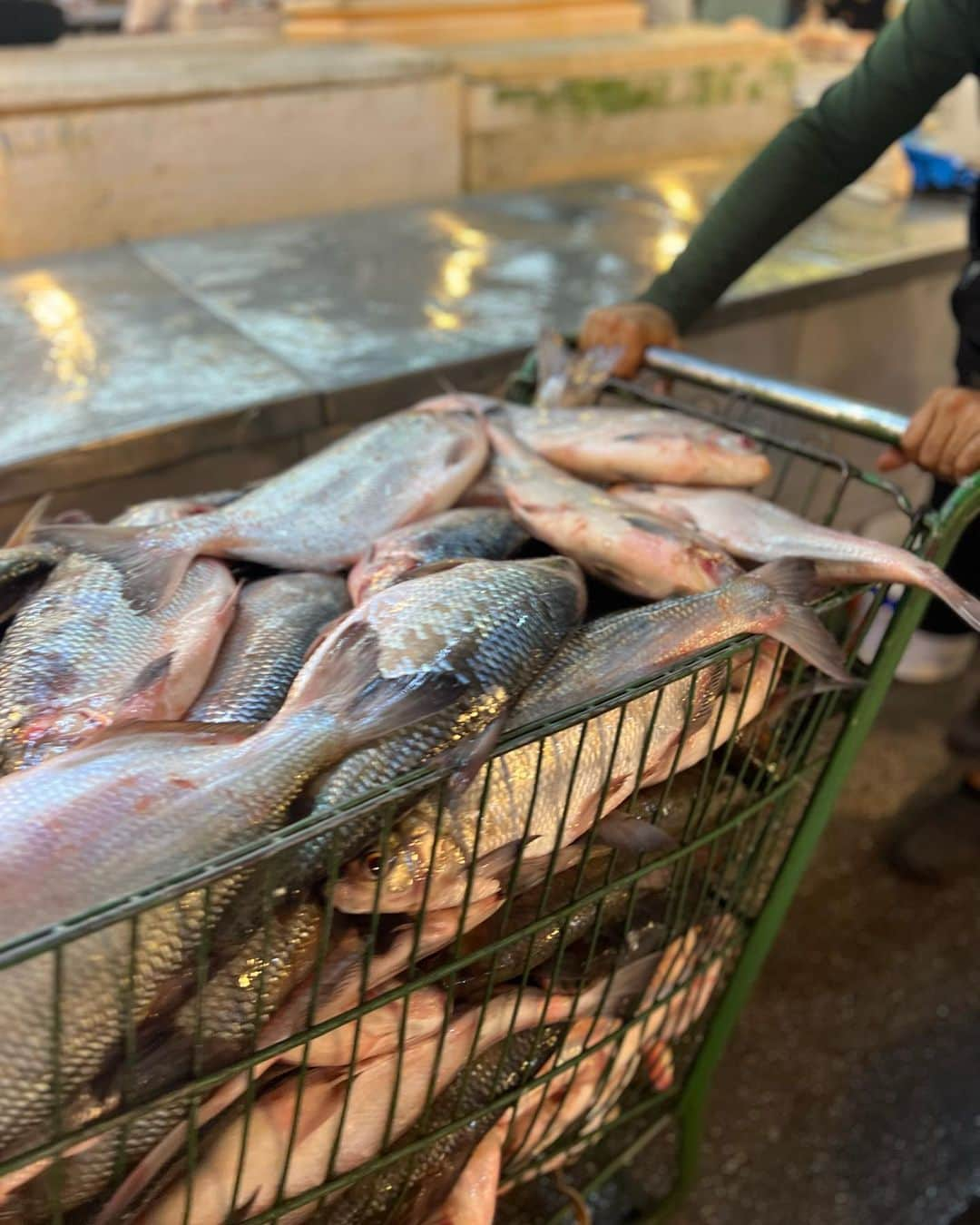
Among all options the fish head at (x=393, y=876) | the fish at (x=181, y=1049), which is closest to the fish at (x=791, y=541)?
the fish head at (x=393, y=876)

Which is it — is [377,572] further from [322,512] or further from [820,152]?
[820,152]

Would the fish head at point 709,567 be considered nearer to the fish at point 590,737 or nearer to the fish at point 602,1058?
the fish at point 590,737

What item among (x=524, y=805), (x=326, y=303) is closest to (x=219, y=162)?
(x=326, y=303)

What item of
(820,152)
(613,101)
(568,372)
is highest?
(613,101)

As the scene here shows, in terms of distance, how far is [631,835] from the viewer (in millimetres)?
982

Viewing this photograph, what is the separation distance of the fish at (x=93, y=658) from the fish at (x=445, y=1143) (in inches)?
21.0

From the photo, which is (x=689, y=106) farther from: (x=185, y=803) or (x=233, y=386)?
(x=185, y=803)

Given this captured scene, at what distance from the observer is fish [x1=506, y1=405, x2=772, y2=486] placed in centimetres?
148

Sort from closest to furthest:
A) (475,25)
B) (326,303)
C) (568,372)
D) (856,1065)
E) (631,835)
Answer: (631,835) < (568,372) < (856,1065) < (326,303) < (475,25)

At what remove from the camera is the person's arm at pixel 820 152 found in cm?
168

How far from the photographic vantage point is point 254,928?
829mm

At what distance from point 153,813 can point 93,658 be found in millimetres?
338

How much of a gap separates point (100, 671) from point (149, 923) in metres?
0.39

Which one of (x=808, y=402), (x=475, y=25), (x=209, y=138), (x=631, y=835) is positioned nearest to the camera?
(x=631, y=835)
